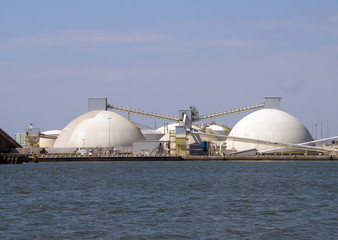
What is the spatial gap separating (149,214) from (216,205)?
233 inches

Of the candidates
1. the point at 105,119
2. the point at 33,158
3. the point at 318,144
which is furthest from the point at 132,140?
the point at 318,144

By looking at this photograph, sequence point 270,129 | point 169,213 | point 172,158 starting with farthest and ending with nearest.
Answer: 1. point 270,129
2. point 172,158
3. point 169,213

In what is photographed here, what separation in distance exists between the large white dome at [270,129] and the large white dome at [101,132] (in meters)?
24.6

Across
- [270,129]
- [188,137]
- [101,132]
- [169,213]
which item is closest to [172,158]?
[188,137]

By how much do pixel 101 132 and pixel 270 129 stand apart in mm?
39438

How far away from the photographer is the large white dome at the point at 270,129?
156 metres

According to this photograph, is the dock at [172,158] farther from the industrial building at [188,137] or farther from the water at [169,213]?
the water at [169,213]

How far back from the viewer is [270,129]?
15712cm

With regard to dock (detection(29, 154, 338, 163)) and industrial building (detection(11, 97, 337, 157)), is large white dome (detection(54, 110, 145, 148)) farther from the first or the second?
dock (detection(29, 154, 338, 163))

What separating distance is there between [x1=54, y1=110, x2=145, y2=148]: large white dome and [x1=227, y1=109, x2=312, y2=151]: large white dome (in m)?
24.6

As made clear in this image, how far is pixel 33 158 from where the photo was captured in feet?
481

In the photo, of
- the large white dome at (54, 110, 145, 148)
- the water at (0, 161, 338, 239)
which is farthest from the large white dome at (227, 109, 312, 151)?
the water at (0, 161, 338, 239)

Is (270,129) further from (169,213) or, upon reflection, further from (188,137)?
(169,213)

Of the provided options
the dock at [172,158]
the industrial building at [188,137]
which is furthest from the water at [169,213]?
the industrial building at [188,137]
